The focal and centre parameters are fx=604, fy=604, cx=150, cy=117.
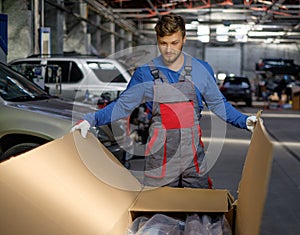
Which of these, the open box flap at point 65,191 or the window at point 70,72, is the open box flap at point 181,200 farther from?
the window at point 70,72

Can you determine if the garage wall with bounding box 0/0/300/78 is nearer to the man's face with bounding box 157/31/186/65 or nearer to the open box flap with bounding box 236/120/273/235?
the man's face with bounding box 157/31/186/65

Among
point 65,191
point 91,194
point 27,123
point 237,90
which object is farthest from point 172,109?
point 237,90

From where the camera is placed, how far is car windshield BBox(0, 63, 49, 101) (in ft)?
24.9

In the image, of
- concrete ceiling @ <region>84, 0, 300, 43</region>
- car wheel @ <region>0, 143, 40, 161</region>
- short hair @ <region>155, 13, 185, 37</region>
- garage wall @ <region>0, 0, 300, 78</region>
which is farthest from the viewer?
concrete ceiling @ <region>84, 0, 300, 43</region>

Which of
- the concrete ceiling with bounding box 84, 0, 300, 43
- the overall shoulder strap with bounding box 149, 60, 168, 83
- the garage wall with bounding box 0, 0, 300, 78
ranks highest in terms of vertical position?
the concrete ceiling with bounding box 84, 0, 300, 43

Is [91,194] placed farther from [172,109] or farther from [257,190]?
[257,190]

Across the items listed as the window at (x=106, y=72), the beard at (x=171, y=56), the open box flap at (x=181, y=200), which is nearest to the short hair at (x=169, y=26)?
the beard at (x=171, y=56)

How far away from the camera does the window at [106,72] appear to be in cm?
1291

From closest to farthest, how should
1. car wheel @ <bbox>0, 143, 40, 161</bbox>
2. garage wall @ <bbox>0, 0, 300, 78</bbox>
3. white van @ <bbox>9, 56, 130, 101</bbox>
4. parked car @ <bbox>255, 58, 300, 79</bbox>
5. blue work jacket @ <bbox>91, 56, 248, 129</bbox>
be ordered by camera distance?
blue work jacket @ <bbox>91, 56, 248, 129</bbox> → car wheel @ <bbox>0, 143, 40, 161</bbox> → white van @ <bbox>9, 56, 130, 101</bbox> → garage wall @ <bbox>0, 0, 300, 78</bbox> → parked car @ <bbox>255, 58, 300, 79</bbox>

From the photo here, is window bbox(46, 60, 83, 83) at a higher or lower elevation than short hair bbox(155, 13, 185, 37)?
lower

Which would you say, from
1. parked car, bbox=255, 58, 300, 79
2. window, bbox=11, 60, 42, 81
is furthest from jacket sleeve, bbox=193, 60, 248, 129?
parked car, bbox=255, 58, 300, 79

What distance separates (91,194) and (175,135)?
0.78 m

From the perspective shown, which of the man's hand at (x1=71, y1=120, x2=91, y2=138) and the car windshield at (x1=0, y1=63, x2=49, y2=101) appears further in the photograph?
the car windshield at (x1=0, y1=63, x2=49, y2=101)

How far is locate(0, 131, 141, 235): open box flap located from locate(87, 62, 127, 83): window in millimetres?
9424
